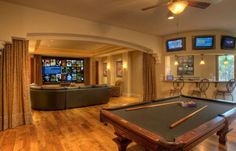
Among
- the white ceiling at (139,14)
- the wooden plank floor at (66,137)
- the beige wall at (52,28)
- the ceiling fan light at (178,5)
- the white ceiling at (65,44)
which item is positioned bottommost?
the wooden plank floor at (66,137)

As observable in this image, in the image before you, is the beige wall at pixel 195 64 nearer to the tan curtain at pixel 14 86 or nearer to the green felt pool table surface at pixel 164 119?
the green felt pool table surface at pixel 164 119

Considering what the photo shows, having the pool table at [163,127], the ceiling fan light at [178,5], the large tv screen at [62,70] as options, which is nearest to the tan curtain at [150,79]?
the pool table at [163,127]

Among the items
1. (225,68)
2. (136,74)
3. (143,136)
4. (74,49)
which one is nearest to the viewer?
(143,136)

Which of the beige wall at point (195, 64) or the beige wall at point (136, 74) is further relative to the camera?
the beige wall at point (136, 74)

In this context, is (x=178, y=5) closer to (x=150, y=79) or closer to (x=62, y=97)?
(x=150, y=79)

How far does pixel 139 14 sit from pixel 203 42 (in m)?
3.10

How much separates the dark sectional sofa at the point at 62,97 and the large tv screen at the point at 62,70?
17.4 feet

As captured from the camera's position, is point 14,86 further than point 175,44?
No

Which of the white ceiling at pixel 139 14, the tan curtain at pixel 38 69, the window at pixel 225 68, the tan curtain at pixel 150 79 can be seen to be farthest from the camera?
the tan curtain at pixel 38 69

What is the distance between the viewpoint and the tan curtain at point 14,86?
3670 mm

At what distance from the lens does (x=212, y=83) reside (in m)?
5.76

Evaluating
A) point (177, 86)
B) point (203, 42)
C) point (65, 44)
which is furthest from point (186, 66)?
point (65, 44)

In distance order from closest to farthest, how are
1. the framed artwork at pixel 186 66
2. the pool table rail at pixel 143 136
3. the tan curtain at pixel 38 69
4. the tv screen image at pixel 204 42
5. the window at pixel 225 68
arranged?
Result: the pool table rail at pixel 143 136
the tv screen image at pixel 204 42
the window at pixel 225 68
the framed artwork at pixel 186 66
the tan curtain at pixel 38 69

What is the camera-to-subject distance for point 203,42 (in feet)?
18.7
